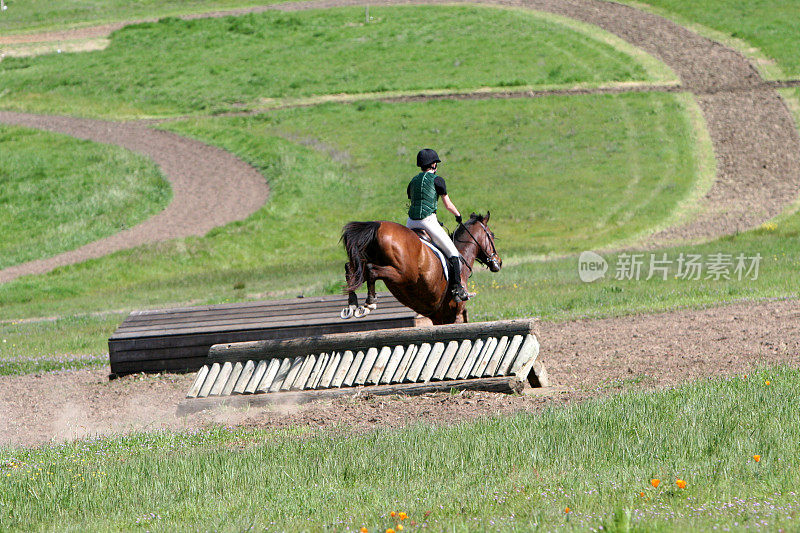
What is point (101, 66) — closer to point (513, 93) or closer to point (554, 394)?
point (513, 93)

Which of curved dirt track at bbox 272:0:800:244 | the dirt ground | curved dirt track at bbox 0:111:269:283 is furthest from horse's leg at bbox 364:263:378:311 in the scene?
curved dirt track at bbox 0:111:269:283

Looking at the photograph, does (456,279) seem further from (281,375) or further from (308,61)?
(308,61)

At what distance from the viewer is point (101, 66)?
5512 centimetres

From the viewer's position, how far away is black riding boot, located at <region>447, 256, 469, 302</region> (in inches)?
486

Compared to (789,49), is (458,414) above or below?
above

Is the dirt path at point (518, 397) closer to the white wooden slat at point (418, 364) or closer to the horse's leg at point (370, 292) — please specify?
the white wooden slat at point (418, 364)

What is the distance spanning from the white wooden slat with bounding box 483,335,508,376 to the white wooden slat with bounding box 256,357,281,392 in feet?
9.32

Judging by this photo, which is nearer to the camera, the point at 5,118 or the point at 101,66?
the point at 5,118

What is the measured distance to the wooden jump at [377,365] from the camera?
11188 millimetres

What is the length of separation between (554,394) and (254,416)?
3837 millimetres

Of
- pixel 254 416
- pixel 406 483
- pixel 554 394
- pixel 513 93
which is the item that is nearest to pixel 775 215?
pixel 513 93

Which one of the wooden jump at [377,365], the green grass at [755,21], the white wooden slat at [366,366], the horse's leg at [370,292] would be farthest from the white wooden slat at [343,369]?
the green grass at [755,21]

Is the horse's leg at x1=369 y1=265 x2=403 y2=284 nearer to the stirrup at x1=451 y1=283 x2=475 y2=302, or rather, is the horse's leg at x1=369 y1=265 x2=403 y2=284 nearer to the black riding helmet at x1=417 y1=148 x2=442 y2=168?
the stirrup at x1=451 y1=283 x2=475 y2=302

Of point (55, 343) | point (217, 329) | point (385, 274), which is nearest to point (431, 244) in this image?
point (385, 274)
